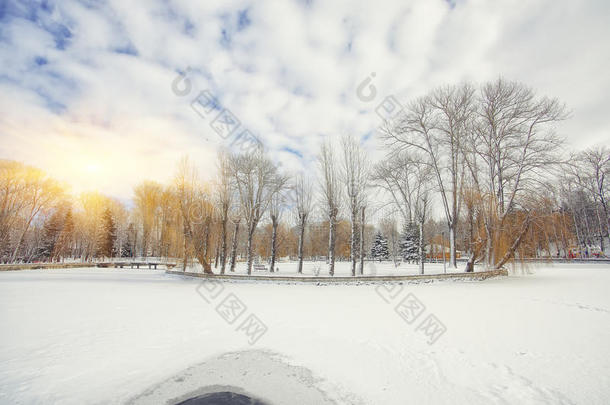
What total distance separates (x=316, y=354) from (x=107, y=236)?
4606 cm

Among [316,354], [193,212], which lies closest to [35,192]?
[193,212]

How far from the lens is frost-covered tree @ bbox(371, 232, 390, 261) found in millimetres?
54688

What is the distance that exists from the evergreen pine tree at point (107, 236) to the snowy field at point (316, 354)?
120 feet

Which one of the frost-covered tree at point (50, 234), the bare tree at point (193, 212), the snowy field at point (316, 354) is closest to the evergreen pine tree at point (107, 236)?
the frost-covered tree at point (50, 234)

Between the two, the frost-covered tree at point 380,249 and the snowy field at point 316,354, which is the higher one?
the frost-covered tree at point 380,249

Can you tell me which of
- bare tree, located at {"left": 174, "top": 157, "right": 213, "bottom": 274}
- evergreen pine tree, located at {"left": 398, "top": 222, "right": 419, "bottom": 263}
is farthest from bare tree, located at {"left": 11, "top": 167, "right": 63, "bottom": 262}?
evergreen pine tree, located at {"left": 398, "top": 222, "right": 419, "bottom": 263}

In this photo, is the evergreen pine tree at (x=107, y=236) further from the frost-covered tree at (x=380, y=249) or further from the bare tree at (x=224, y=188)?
the frost-covered tree at (x=380, y=249)

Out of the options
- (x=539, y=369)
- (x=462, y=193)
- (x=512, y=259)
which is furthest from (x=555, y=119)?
(x=539, y=369)

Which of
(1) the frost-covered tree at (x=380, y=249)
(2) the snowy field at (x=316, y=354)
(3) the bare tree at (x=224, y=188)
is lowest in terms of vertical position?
(2) the snowy field at (x=316, y=354)

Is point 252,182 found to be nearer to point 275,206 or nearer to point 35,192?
point 275,206

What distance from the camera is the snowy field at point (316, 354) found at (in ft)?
11.3

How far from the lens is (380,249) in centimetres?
5488

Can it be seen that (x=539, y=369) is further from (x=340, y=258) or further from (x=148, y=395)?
(x=340, y=258)

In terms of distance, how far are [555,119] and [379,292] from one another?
14.8 metres
